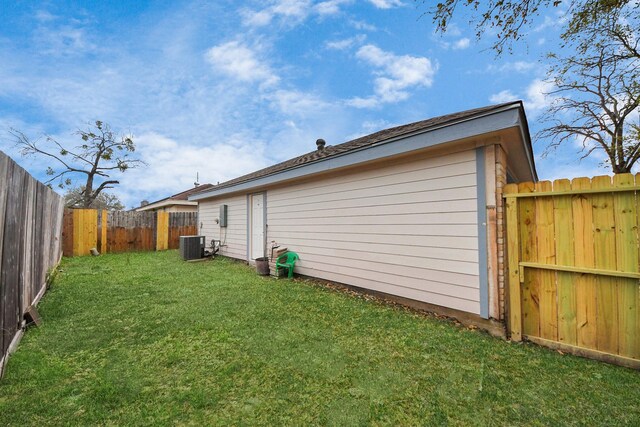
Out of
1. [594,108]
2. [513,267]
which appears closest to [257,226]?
[513,267]

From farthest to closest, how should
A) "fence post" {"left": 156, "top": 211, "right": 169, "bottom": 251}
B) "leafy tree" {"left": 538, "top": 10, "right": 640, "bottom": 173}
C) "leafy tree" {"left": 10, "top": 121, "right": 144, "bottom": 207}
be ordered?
1. "leafy tree" {"left": 10, "top": 121, "right": 144, "bottom": 207}
2. "fence post" {"left": 156, "top": 211, "right": 169, "bottom": 251}
3. "leafy tree" {"left": 538, "top": 10, "right": 640, "bottom": 173}

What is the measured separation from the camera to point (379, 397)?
2.00 meters

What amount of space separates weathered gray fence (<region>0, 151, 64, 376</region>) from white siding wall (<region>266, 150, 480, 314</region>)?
441 cm

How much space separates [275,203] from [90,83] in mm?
7075

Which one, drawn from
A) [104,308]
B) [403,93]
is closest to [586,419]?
[104,308]

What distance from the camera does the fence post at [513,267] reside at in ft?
9.96

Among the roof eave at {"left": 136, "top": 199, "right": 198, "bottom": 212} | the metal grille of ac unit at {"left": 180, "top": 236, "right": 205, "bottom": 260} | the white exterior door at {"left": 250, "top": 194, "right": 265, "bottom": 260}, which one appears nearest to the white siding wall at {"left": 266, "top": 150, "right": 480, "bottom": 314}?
the white exterior door at {"left": 250, "top": 194, "right": 265, "bottom": 260}

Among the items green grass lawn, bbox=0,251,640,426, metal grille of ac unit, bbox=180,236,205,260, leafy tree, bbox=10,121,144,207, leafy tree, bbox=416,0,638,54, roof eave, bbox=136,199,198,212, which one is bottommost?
green grass lawn, bbox=0,251,640,426

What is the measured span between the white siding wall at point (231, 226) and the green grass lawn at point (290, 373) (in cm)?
481

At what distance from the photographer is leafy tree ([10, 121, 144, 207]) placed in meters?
15.7

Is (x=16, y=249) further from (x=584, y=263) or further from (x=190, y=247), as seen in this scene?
(x=190, y=247)

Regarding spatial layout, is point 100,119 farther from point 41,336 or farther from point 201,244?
point 41,336

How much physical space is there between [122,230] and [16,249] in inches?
381

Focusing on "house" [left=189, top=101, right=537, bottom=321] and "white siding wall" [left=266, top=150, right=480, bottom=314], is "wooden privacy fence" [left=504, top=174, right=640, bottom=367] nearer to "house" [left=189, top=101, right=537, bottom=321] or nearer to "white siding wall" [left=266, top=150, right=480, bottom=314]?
"house" [left=189, top=101, right=537, bottom=321]
